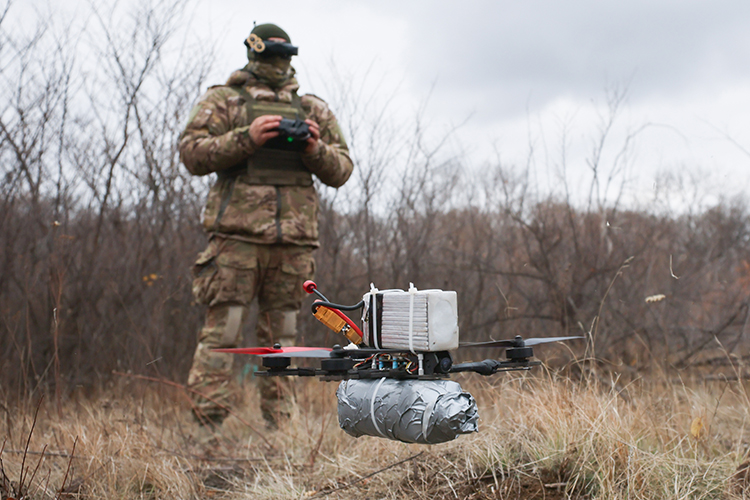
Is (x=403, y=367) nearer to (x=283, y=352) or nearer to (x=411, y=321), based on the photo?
(x=411, y=321)

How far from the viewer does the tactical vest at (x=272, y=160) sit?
355cm

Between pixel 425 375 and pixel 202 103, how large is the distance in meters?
2.77

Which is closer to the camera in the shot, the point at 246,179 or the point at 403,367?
the point at 403,367

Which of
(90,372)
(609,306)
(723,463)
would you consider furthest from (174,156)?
(723,463)

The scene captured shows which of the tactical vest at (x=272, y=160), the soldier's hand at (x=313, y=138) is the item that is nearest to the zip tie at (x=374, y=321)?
the soldier's hand at (x=313, y=138)

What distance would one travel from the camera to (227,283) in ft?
12.1

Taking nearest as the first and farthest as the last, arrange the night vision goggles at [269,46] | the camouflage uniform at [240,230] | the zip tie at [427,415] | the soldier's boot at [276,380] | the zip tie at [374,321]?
the zip tie at [427,415] → the zip tie at [374,321] → the night vision goggles at [269,46] → the camouflage uniform at [240,230] → the soldier's boot at [276,380]

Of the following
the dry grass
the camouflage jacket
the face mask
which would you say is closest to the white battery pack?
the dry grass

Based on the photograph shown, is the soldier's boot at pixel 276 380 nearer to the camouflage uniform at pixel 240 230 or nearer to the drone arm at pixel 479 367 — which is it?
the camouflage uniform at pixel 240 230

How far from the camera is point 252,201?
144 inches

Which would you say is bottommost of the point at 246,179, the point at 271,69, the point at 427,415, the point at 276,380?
the point at 276,380

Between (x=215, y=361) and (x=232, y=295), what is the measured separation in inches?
16.1

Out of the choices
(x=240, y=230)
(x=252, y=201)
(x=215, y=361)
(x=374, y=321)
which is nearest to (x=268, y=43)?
(x=252, y=201)

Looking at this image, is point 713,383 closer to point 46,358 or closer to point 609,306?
point 609,306
